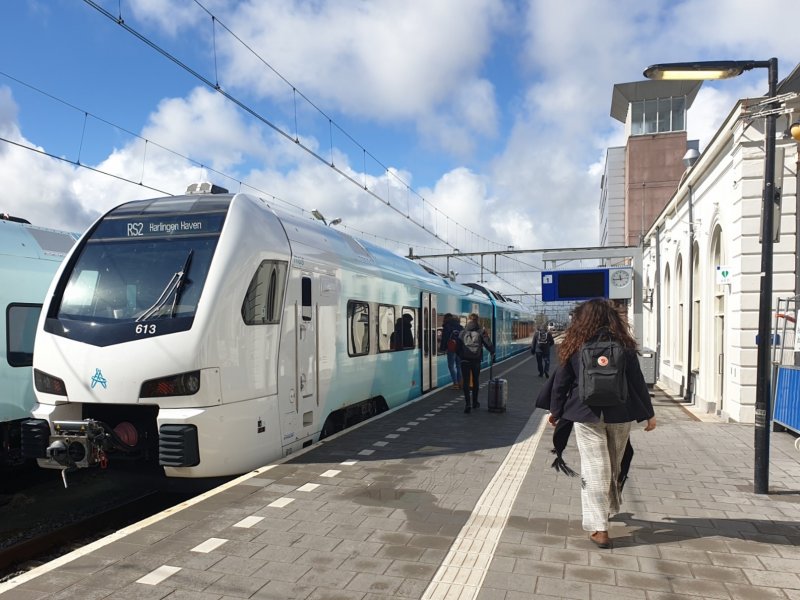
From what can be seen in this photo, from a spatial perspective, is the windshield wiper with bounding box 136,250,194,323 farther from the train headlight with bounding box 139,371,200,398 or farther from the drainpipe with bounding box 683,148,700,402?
the drainpipe with bounding box 683,148,700,402

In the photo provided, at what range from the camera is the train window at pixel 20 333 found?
7020 mm

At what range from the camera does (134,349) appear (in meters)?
5.53

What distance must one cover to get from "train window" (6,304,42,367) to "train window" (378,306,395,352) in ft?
15.6

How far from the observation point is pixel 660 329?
66.0 ft

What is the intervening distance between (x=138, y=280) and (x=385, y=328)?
473cm

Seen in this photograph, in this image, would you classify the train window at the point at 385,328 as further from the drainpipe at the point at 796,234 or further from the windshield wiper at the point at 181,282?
the drainpipe at the point at 796,234

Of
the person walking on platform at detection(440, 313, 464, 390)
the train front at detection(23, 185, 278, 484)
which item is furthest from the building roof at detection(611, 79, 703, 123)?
the train front at detection(23, 185, 278, 484)

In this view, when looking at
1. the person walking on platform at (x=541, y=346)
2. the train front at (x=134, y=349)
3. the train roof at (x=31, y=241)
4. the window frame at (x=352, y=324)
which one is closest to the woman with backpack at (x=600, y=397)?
the train front at (x=134, y=349)

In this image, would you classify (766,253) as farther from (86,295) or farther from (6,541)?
(6,541)

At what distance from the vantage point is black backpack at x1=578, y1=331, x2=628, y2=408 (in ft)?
13.8

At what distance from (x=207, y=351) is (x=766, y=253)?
5.22m

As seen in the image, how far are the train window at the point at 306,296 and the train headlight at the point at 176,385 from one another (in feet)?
5.93

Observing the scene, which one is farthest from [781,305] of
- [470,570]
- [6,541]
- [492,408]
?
[6,541]

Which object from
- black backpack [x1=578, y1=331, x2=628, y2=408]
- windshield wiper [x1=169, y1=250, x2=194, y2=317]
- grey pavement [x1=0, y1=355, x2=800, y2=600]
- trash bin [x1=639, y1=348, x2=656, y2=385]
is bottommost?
grey pavement [x1=0, y1=355, x2=800, y2=600]
